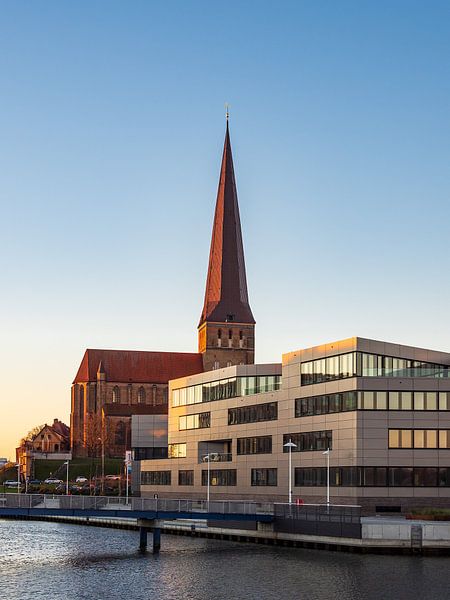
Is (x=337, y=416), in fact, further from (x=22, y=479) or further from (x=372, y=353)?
(x=22, y=479)

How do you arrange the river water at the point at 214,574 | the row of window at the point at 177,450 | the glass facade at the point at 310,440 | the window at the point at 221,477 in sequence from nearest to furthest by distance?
the river water at the point at 214,574 → the glass facade at the point at 310,440 → the window at the point at 221,477 → the row of window at the point at 177,450

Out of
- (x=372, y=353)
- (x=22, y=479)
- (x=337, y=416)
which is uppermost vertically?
(x=372, y=353)

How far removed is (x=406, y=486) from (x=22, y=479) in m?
120

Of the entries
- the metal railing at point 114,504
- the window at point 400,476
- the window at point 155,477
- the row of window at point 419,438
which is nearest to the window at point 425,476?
the window at point 400,476

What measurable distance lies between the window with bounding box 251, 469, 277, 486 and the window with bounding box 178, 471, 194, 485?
1548cm

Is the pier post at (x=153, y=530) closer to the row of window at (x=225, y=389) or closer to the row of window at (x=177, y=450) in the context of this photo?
the row of window at (x=225, y=389)

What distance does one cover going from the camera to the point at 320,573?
60.8 m

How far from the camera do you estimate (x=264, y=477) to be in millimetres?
102625

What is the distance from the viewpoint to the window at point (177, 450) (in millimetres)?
123306

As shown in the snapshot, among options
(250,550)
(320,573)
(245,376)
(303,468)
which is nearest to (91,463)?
(245,376)

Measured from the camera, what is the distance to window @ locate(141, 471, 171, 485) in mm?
125812

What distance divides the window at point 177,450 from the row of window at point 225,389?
16.9 ft

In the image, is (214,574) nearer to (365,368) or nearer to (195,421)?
(365,368)

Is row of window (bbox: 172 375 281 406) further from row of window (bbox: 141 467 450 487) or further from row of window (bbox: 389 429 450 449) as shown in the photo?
row of window (bbox: 389 429 450 449)
